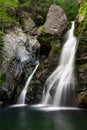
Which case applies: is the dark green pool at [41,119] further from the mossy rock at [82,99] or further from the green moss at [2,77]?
the green moss at [2,77]

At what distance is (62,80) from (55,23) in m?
8.75

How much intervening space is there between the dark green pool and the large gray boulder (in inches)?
423

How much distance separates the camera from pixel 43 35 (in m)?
31.3

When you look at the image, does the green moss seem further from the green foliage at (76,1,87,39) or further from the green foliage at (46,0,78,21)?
the green foliage at (46,0,78,21)

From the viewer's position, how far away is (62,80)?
26109 mm

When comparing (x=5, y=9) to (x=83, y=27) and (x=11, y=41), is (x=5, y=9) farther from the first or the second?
(x=83, y=27)

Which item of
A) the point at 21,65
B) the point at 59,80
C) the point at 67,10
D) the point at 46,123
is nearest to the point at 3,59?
the point at 21,65

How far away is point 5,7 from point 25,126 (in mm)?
18035

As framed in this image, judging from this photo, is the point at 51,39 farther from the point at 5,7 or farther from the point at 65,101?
the point at 65,101

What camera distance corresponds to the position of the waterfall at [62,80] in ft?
81.3

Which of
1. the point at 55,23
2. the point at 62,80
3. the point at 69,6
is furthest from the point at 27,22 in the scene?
the point at 62,80

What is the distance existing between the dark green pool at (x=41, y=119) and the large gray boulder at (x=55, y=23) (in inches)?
423

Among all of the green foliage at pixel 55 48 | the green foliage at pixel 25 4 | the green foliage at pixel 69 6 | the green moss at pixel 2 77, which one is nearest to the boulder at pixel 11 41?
the green moss at pixel 2 77

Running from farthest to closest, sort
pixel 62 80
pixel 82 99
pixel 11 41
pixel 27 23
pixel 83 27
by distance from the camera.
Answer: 1. pixel 27 23
2. pixel 11 41
3. pixel 83 27
4. pixel 62 80
5. pixel 82 99
